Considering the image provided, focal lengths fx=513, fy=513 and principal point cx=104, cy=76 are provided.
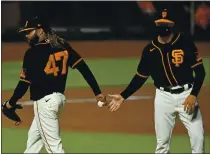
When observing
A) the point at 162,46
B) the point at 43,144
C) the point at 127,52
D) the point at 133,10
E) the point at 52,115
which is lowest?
the point at 127,52

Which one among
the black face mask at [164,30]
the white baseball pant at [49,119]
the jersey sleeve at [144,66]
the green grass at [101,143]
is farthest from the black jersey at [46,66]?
the green grass at [101,143]

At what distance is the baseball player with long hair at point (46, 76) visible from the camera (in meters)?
3.93

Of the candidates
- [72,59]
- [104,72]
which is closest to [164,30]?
[72,59]

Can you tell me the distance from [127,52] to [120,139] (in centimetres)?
909

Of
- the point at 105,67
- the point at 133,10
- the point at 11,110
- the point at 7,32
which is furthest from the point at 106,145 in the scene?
the point at 133,10

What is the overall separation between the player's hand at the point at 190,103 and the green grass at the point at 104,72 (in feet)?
15.7

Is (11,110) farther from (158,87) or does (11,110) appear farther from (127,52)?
(127,52)

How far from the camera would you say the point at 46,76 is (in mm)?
3967

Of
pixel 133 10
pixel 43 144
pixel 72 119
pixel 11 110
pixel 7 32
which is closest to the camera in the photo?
pixel 11 110

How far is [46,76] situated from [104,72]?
7812mm

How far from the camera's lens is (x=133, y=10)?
16031 mm

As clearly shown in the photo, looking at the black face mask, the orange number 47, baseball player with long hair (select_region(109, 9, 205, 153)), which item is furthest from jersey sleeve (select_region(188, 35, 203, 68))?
the orange number 47

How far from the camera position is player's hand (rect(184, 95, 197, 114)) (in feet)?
13.3

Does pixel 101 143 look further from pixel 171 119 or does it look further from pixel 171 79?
pixel 171 79
